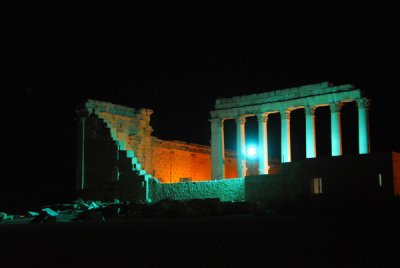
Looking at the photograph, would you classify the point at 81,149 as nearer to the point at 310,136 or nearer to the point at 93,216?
the point at 310,136

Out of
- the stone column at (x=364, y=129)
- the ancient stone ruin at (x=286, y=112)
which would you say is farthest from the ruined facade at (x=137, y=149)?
the stone column at (x=364, y=129)

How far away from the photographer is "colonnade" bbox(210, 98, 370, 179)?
107 feet

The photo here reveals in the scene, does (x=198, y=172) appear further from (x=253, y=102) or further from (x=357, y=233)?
(x=357, y=233)

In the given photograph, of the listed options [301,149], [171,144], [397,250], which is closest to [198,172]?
[171,144]

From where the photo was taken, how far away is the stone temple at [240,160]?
25.1 m

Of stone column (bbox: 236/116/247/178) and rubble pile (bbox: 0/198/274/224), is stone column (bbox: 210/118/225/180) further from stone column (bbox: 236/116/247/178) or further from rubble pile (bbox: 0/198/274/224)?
rubble pile (bbox: 0/198/274/224)

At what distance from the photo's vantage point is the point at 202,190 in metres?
32.6

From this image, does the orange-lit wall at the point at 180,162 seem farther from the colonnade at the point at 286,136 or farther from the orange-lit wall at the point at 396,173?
the orange-lit wall at the point at 396,173

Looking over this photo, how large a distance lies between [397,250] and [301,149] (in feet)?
138

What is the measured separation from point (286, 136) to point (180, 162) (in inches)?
520

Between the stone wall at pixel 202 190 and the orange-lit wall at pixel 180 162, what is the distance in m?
8.75

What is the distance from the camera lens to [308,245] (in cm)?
1119

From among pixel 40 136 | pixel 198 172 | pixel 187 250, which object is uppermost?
pixel 40 136

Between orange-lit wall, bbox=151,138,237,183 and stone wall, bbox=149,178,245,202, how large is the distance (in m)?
8.75
